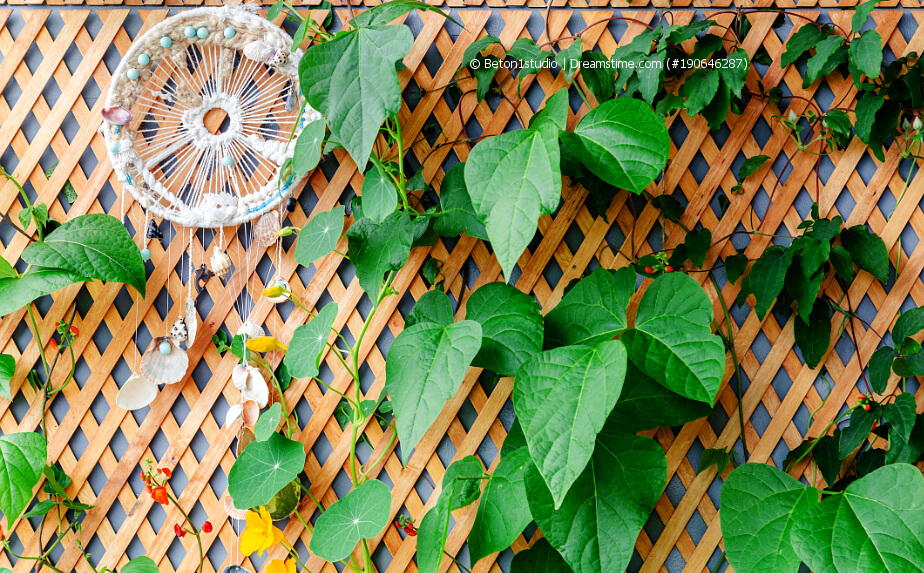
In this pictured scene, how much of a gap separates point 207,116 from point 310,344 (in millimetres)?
516

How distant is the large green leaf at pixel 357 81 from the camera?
2.92 ft

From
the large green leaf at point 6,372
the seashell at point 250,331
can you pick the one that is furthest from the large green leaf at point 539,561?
the large green leaf at point 6,372

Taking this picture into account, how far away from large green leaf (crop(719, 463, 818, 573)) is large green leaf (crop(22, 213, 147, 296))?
3.70ft

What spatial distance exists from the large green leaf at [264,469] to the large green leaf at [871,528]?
2.82ft

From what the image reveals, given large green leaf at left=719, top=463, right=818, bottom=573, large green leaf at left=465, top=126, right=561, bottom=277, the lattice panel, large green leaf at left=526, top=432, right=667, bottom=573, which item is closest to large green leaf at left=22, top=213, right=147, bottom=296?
the lattice panel

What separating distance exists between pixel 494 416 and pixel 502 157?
1.73ft

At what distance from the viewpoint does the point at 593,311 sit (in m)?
1.00

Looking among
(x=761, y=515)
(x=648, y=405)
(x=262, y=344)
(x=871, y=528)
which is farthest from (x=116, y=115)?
(x=871, y=528)

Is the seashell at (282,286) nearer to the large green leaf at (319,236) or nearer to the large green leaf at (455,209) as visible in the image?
the large green leaf at (319,236)

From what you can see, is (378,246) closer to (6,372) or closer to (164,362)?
(164,362)

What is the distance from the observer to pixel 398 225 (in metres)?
1.06

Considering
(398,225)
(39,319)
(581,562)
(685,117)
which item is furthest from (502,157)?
(39,319)

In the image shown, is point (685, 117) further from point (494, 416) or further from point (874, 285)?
point (494, 416)

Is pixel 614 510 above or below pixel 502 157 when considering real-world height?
below
